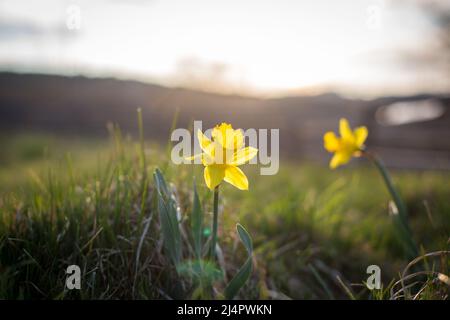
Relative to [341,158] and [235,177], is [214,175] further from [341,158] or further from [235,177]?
[341,158]

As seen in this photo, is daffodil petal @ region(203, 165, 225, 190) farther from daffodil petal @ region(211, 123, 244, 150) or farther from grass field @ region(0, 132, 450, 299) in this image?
grass field @ region(0, 132, 450, 299)

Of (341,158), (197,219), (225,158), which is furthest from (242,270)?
(341,158)

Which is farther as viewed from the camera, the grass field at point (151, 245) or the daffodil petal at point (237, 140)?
the grass field at point (151, 245)

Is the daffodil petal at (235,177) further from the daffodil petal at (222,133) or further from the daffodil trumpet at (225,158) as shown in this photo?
the daffodil petal at (222,133)

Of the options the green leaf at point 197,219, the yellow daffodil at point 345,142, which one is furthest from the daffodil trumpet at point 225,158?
the yellow daffodil at point 345,142

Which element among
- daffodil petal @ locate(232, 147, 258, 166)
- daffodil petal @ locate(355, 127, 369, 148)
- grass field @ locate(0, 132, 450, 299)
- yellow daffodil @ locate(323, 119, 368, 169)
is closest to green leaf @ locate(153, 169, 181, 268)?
grass field @ locate(0, 132, 450, 299)
